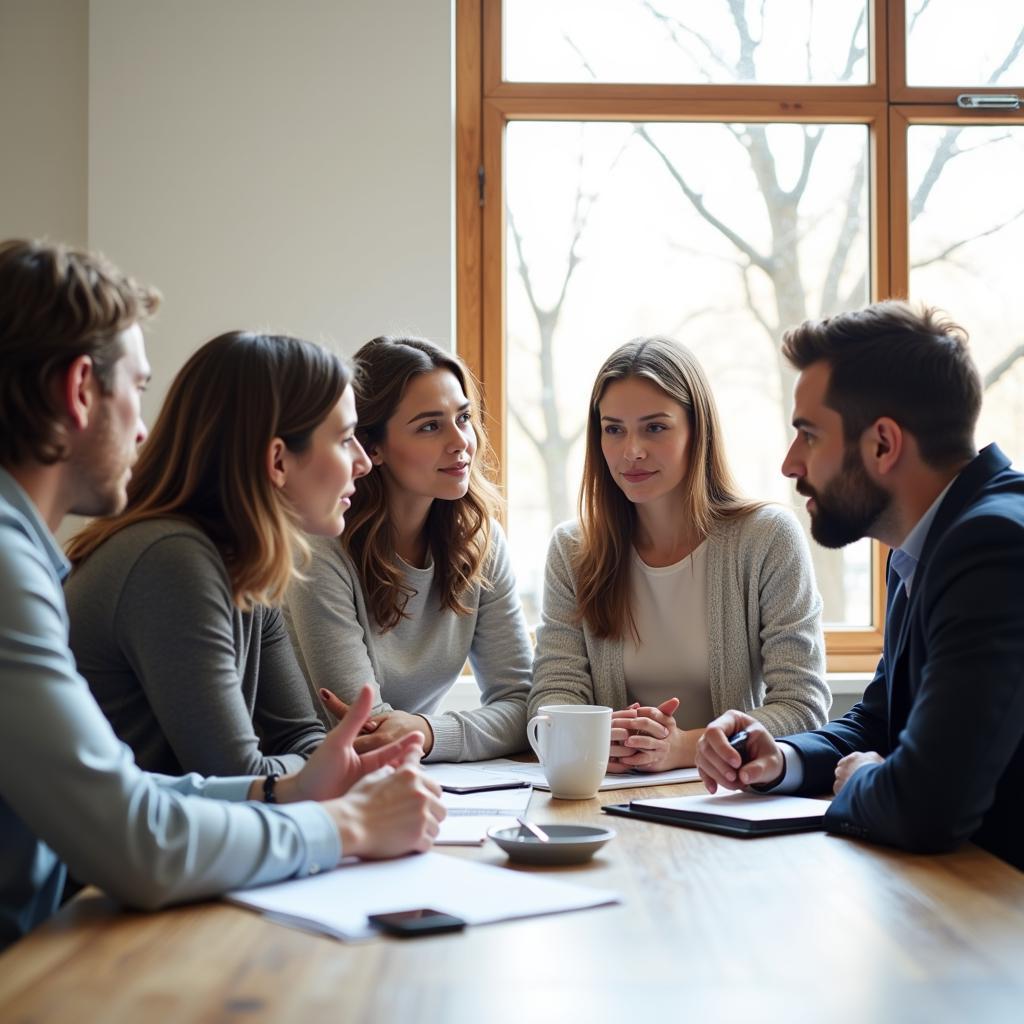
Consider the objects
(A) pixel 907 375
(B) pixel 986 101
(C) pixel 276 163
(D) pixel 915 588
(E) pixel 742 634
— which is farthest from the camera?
(B) pixel 986 101

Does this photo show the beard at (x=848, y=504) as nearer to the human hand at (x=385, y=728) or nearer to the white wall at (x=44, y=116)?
the human hand at (x=385, y=728)

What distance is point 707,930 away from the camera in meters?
1.00

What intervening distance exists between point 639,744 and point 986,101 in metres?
2.46

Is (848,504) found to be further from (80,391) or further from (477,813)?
(80,391)

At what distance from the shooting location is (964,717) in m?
1.31

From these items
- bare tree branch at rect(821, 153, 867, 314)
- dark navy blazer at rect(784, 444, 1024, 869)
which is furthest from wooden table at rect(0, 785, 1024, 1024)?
bare tree branch at rect(821, 153, 867, 314)

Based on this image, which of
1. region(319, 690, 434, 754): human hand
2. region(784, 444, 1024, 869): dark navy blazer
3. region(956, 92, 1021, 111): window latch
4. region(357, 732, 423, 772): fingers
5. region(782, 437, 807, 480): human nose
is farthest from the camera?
region(956, 92, 1021, 111): window latch

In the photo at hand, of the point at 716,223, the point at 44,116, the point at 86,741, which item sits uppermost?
the point at 44,116

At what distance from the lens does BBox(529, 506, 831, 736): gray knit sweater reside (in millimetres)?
2219

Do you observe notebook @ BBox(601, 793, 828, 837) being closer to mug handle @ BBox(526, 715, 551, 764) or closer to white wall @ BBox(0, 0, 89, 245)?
mug handle @ BBox(526, 715, 551, 764)

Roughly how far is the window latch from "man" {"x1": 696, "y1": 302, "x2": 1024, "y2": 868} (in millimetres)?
2044

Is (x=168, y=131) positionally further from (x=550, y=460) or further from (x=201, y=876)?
(x=201, y=876)

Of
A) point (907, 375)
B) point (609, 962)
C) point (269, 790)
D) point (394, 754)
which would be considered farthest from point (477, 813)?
point (907, 375)

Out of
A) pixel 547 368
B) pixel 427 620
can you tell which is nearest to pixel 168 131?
pixel 547 368
